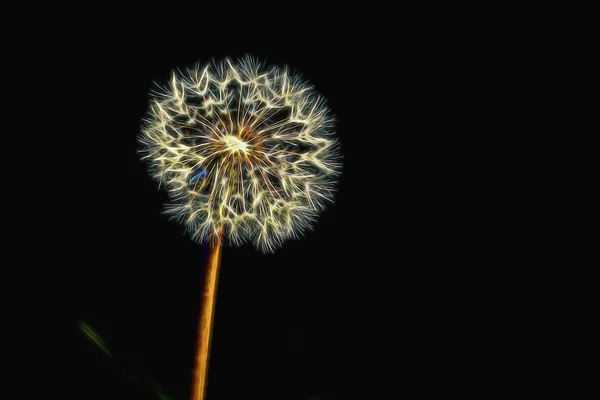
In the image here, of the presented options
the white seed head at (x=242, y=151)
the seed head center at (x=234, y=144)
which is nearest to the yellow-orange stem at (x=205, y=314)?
the white seed head at (x=242, y=151)

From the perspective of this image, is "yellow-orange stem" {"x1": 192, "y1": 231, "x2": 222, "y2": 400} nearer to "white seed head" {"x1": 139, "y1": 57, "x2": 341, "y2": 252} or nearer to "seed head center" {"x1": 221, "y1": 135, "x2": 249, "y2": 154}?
"white seed head" {"x1": 139, "y1": 57, "x2": 341, "y2": 252}

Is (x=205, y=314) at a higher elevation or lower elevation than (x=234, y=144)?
lower

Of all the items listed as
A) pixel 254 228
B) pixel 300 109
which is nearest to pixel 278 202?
pixel 254 228

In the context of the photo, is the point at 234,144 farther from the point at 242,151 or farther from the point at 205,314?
the point at 205,314

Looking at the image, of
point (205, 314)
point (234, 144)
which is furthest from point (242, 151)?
point (205, 314)

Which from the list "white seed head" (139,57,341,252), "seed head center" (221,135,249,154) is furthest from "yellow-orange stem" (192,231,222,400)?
"seed head center" (221,135,249,154)

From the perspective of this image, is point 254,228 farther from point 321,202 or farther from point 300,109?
point 300,109
